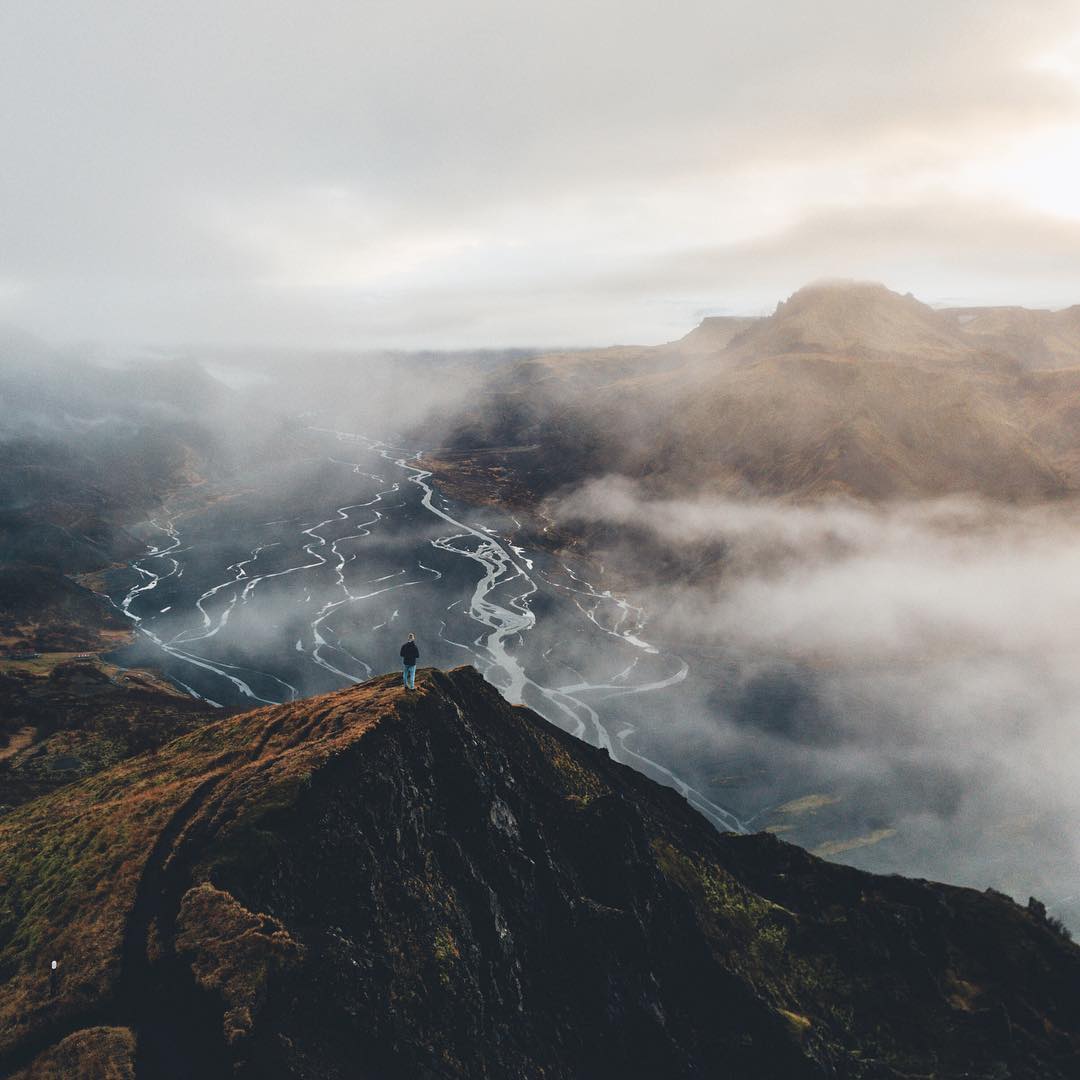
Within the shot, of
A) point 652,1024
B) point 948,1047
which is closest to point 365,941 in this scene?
point 652,1024

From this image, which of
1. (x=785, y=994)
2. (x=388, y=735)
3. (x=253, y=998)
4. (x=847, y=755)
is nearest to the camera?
(x=253, y=998)

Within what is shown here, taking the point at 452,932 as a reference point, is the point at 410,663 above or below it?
above

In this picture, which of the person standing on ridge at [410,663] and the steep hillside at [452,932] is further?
the person standing on ridge at [410,663]

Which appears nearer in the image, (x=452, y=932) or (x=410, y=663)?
(x=452, y=932)

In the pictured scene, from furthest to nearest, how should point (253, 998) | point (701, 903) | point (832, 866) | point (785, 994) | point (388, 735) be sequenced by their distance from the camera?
point (832, 866), point (701, 903), point (785, 994), point (388, 735), point (253, 998)

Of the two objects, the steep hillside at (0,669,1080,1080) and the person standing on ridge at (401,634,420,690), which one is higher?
the person standing on ridge at (401,634,420,690)

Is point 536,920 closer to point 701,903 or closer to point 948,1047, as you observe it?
point 701,903

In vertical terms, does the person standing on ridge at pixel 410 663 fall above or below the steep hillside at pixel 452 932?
above

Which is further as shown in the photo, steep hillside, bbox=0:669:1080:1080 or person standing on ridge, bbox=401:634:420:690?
person standing on ridge, bbox=401:634:420:690
